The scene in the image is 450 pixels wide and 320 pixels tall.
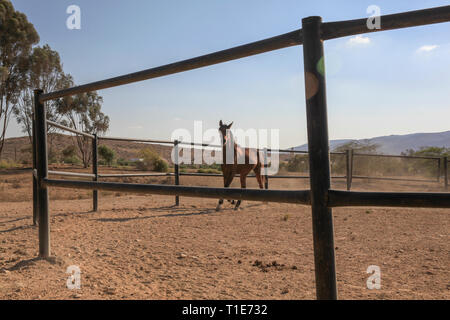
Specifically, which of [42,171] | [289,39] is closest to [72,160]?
[42,171]

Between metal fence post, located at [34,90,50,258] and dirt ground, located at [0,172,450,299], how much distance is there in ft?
0.57

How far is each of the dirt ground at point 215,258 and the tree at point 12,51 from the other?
16.0m

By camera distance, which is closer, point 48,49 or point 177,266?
point 177,266

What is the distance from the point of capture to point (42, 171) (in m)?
2.32

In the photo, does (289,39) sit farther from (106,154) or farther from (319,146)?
(106,154)

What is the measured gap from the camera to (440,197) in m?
0.90

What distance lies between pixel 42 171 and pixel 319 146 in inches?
83.3

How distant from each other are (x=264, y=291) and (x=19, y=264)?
6.01 ft

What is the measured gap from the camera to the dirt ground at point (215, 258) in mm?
1931

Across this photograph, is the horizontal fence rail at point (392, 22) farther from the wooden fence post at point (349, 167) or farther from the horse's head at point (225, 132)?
the wooden fence post at point (349, 167)

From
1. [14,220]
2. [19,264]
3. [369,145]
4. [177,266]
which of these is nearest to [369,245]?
[177,266]

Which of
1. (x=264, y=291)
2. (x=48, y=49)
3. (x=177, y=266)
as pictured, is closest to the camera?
(x=264, y=291)
